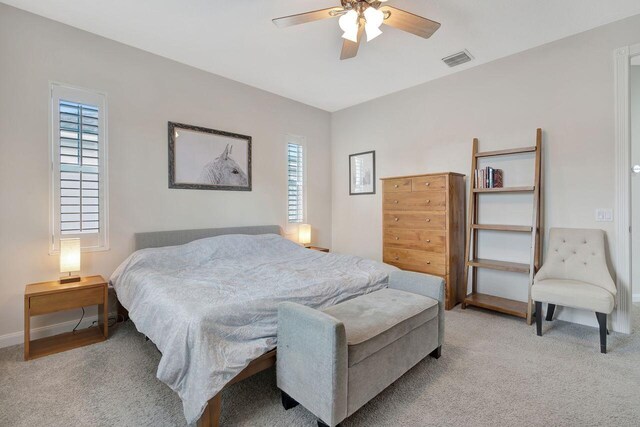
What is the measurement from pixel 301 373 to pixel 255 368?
0.31m

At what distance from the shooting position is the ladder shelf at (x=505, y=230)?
10.1 ft

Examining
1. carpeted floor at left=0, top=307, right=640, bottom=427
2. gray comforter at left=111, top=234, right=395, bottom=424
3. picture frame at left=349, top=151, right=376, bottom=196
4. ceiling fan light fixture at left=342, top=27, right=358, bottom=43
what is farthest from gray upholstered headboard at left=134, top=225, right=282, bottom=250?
ceiling fan light fixture at left=342, top=27, right=358, bottom=43

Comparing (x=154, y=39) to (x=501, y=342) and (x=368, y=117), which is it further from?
(x=501, y=342)

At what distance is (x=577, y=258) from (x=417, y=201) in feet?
5.45

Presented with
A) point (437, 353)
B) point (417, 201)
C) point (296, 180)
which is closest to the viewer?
point (437, 353)

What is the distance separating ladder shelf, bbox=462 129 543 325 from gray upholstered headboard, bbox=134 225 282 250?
286cm

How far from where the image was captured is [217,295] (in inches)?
78.3

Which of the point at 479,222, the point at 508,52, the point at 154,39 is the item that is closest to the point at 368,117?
the point at 508,52

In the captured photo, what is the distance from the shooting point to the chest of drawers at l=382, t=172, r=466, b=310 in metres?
3.47

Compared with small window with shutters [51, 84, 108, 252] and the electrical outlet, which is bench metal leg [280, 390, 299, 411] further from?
the electrical outlet

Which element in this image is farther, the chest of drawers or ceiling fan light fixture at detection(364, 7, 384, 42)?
the chest of drawers

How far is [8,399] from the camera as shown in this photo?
1.89m

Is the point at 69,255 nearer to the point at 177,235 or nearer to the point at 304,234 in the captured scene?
the point at 177,235

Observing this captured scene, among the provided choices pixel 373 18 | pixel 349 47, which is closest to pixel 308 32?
pixel 349 47
